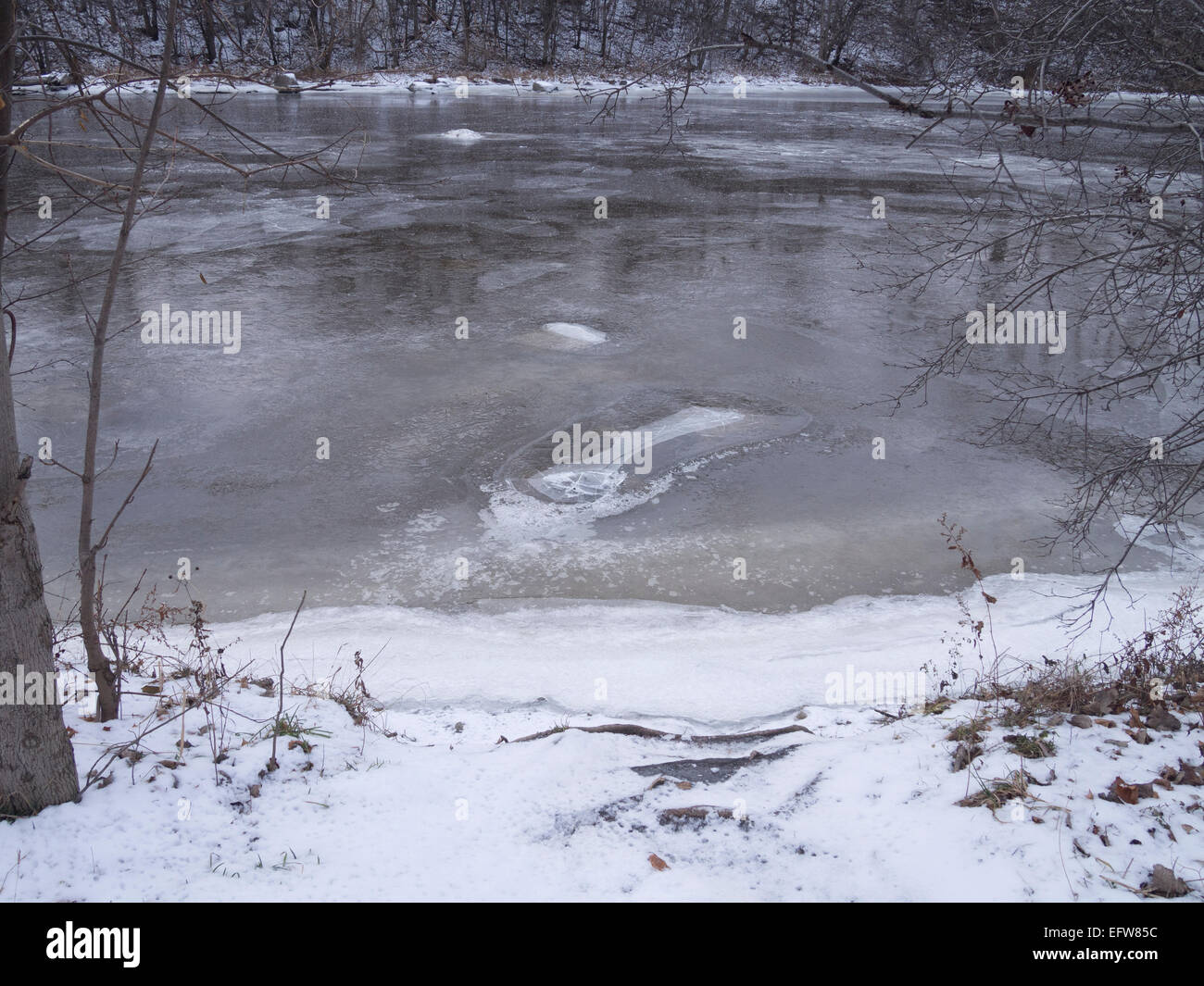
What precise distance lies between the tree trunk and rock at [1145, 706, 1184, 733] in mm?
4483

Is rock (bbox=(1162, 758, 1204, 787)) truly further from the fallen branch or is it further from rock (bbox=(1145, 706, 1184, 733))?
the fallen branch

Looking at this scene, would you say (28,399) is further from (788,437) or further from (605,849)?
(605,849)

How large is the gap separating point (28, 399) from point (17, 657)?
7013 mm

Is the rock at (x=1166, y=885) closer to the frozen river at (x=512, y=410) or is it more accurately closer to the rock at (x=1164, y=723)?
the rock at (x=1164, y=723)

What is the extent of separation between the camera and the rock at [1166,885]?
10.1 feet

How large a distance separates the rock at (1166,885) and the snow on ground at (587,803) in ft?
0.23

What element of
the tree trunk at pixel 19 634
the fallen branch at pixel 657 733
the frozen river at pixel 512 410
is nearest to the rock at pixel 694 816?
the fallen branch at pixel 657 733

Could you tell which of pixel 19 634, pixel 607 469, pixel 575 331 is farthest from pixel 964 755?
pixel 575 331

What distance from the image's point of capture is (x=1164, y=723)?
4.29 m

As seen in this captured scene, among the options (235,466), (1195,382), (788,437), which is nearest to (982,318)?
(1195,382)

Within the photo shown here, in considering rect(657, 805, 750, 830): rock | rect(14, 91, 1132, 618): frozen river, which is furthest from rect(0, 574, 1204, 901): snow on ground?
rect(14, 91, 1132, 618): frozen river

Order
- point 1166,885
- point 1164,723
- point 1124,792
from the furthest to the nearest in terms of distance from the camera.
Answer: point 1164,723 → point 1124,792 → point 1166,885

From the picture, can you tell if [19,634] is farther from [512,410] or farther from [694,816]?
[512,410]

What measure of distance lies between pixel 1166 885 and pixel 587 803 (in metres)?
2.05
